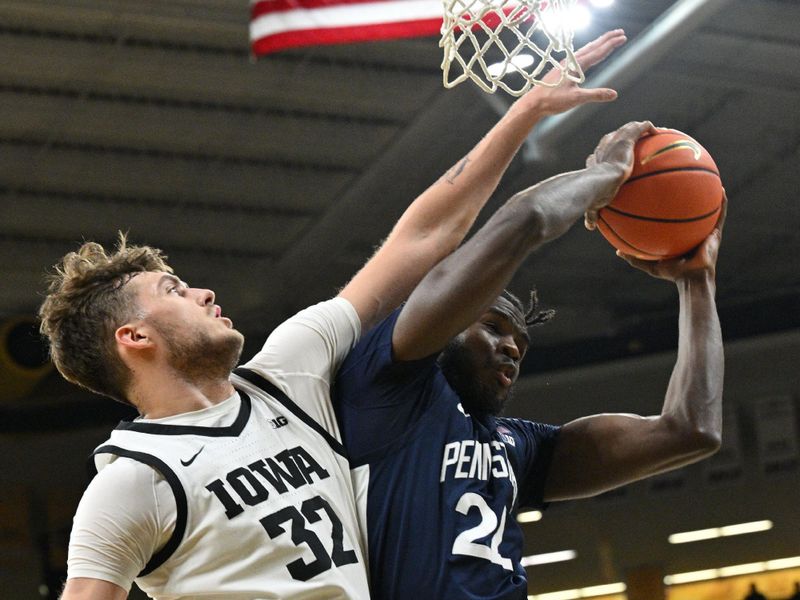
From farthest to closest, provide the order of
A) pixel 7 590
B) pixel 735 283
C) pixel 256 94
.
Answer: pixel 735 283, pixel 7 590, pixel 256 94

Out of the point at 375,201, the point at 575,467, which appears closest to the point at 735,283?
the point at 375,201

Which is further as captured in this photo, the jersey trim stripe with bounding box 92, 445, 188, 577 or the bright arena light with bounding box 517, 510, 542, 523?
the bright arena light with bounding box 517, 510, 542, 523

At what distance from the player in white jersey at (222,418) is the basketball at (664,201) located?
8.0 inches

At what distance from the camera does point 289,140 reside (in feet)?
33.8

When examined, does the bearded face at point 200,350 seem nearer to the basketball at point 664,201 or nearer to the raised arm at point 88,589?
the raised arm at point 88,589

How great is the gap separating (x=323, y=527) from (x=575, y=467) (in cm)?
85

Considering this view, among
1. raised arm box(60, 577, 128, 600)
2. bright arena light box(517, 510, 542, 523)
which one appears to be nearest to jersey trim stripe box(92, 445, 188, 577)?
raised arm box(60, 577, 128, 600)

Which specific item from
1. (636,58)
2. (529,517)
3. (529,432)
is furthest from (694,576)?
(529,432)

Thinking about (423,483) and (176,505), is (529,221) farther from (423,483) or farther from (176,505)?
(176,505)

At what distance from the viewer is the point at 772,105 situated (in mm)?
10602

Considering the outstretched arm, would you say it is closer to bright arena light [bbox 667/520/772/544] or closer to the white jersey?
the white jersey

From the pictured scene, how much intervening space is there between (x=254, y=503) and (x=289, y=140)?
7.99m

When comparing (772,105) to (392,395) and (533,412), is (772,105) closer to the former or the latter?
(533,412)

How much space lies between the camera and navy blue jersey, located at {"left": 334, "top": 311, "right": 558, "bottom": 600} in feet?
8.63
